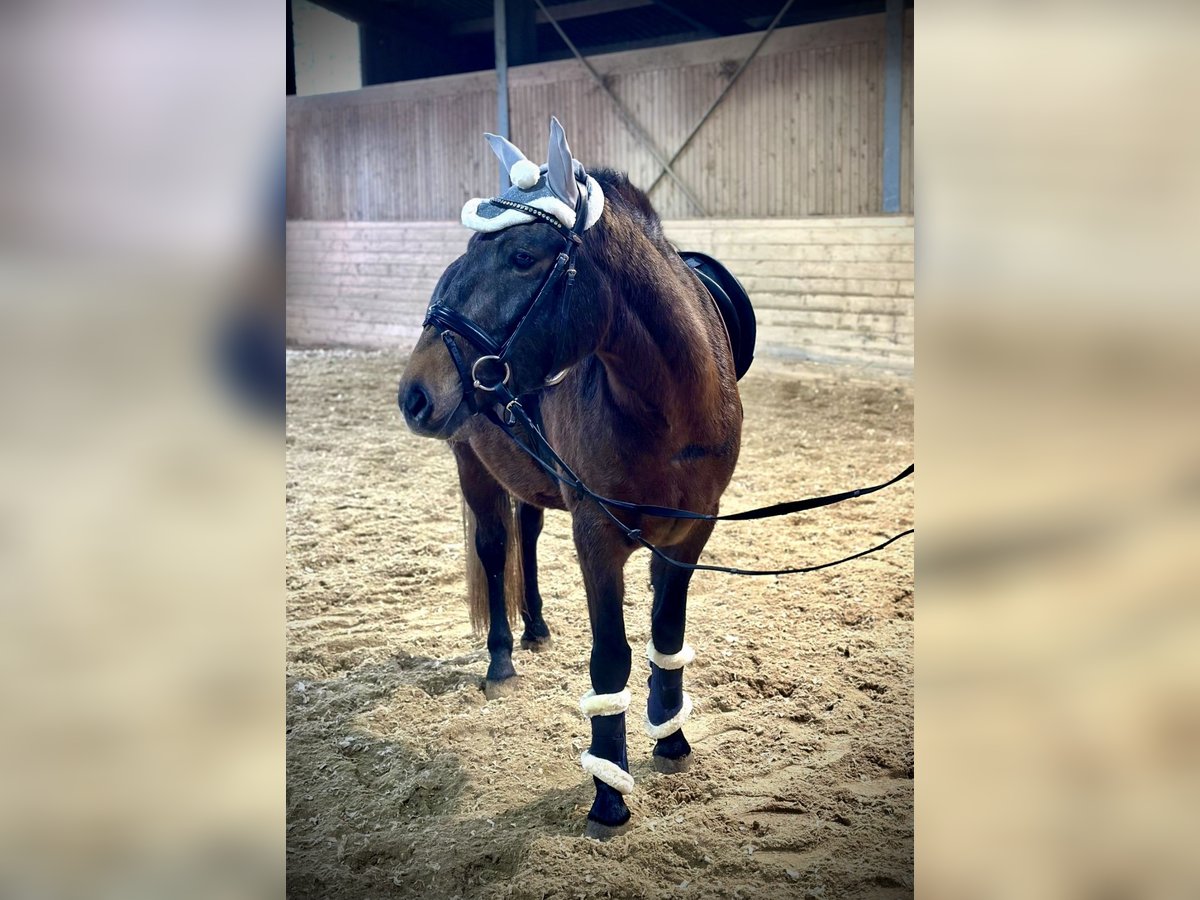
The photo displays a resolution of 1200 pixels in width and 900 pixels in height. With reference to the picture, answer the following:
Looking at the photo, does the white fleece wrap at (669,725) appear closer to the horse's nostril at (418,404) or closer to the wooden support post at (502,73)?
the horse's nostril at (418,404)

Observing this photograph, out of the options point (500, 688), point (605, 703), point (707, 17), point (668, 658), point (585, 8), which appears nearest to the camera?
point (605, 703)

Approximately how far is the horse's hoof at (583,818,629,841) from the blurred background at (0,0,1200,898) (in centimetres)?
106

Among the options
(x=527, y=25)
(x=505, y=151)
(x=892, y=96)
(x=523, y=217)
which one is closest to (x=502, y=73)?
(x=527, y=25)

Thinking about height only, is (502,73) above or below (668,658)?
above

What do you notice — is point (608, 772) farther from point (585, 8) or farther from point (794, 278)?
point (585, 8)

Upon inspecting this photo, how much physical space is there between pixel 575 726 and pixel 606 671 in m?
0.60

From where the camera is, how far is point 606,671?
2.26 meters

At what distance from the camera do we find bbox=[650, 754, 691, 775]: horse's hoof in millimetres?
2518

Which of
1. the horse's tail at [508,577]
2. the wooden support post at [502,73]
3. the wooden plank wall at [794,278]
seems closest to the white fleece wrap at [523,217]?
the horse's tail at [508,577]

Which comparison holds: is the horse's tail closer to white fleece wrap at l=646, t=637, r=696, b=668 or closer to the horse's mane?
white fleece wrap at l=646, t=637, r=696, b=668

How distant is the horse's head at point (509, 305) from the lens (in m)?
1.95
